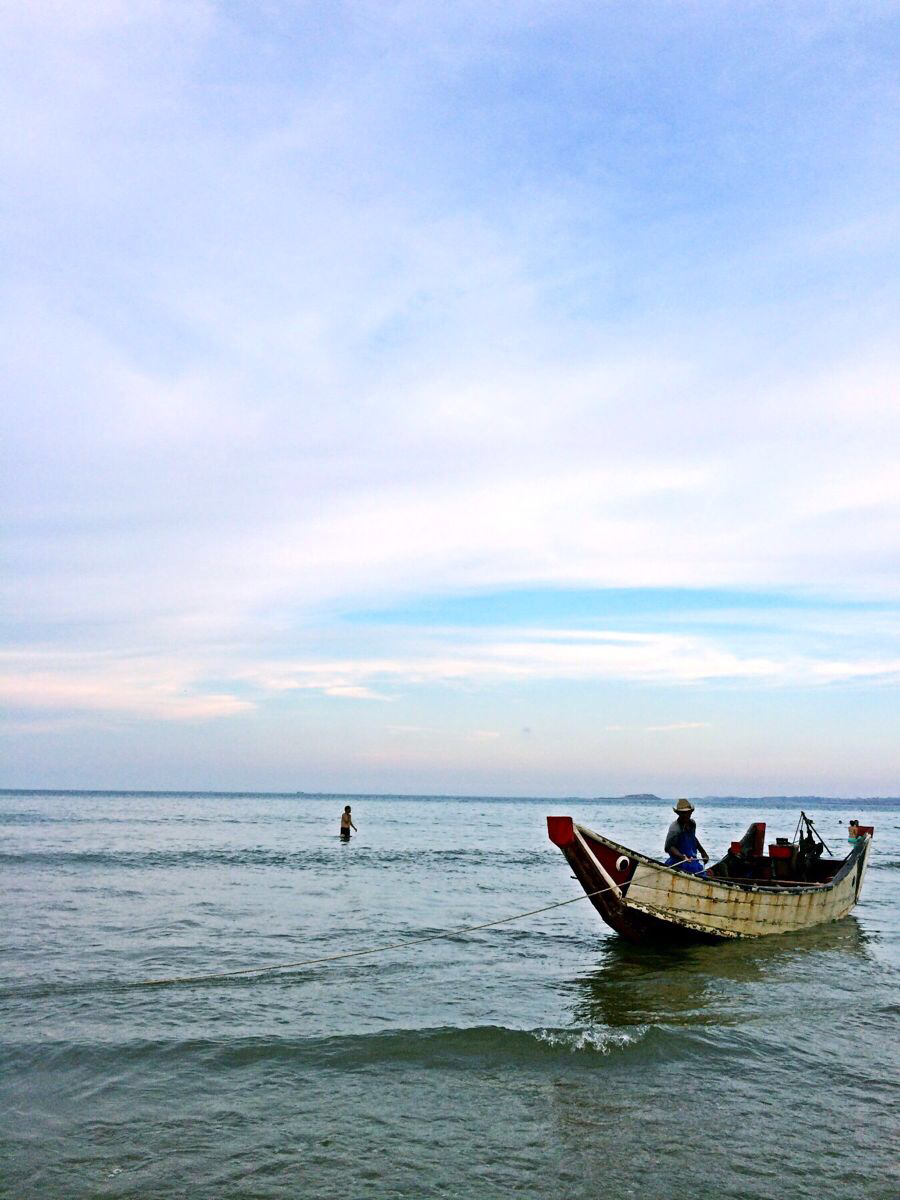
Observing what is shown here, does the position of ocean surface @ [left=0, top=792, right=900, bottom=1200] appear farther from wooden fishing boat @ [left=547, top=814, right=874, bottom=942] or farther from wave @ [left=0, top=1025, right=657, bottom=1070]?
wooden fishing boat @ [left=547, top=814, right=874, bottom=942]

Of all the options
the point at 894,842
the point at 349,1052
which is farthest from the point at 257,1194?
the point at 894,842

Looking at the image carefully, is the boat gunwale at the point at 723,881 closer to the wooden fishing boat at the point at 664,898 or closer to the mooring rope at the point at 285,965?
the wooden fishing boat at the point at 664,898

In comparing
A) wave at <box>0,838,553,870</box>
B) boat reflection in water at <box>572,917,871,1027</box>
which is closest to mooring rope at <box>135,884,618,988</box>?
boat reflection in water at <box>572,917,871,1027</box>

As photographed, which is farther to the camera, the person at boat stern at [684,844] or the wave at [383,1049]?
the person at boat stern at [684,844]

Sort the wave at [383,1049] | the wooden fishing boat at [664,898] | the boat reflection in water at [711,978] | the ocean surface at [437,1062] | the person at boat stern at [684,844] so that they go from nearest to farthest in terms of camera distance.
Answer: the ocean surface at [437,1062], the wave at [383,1049], the boat reflection in water at [711,978], the wooden fishing boat at [664,898], the person at boat stern at [684,844]

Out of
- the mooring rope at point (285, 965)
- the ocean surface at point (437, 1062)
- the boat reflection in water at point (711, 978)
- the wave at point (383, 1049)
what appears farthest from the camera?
the mooring rope at point (285, 965)

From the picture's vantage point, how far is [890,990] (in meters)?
12.4

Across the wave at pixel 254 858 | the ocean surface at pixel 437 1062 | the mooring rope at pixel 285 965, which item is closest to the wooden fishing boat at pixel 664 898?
the mooring rope at pixel 285 965

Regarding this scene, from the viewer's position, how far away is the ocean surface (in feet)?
20.6

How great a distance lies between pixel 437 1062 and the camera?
28.8ft

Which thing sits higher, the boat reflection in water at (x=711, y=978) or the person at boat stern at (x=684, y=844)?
the person at boat stern at (x=684, y=844)

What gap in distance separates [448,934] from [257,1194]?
1072 cm

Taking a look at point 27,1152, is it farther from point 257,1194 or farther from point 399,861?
point 399,861

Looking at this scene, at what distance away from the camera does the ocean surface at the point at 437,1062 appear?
6289 mm
